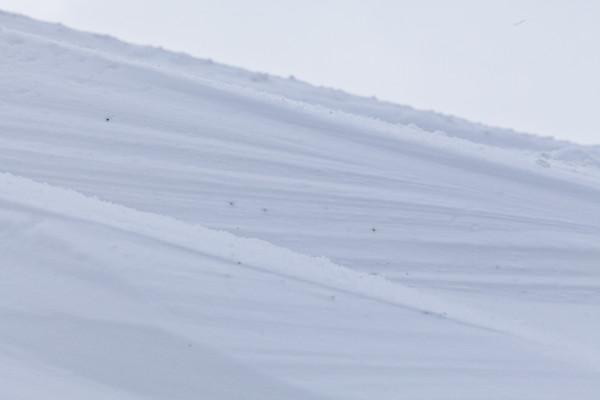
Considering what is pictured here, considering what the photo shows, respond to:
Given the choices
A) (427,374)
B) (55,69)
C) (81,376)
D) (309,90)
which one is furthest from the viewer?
(309,90)

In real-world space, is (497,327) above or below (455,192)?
below

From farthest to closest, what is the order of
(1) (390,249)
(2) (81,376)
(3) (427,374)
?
(1) (390,249)
(3) (427,374)
(2) (81,376)

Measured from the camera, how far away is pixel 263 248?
10.8 feet

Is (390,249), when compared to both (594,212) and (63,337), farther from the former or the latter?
(63,337)

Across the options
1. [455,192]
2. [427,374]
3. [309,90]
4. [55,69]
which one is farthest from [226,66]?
[427,374]

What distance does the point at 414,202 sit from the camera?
4621 mm

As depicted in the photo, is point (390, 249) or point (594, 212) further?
point (594, 212)

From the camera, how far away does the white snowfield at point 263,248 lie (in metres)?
2.44

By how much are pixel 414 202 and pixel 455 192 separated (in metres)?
0.36

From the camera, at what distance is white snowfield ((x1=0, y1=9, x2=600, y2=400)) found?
95.9 inches

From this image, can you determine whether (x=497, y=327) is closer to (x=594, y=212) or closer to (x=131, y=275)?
(x=131, y=275)

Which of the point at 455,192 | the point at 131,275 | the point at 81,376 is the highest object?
the point at 455,192

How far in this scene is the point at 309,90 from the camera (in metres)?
7.66

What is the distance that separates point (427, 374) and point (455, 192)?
2.39m
